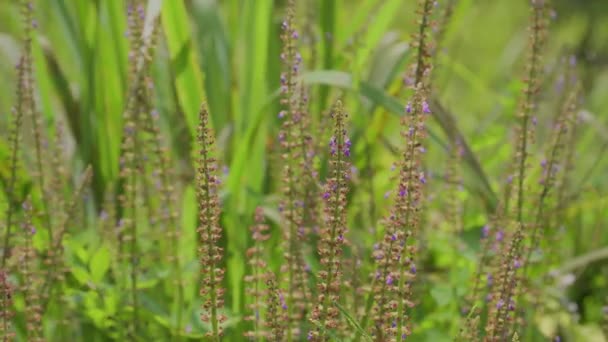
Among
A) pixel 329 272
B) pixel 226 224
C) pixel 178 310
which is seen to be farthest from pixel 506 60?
pixel 329 272

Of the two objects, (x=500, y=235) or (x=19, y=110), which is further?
(x=500, y=235)

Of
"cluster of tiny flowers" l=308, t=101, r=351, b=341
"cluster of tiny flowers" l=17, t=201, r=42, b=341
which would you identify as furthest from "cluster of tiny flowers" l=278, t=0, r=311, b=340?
"cluster of tiny flowers" l=17, t=201, r=42, b=341

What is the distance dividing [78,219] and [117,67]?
76 cm

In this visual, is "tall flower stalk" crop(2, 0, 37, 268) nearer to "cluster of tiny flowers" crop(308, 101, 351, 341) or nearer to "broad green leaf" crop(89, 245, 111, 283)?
"broad green leaf" crop(89, 245, 111, 283)

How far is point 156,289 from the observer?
3246mm

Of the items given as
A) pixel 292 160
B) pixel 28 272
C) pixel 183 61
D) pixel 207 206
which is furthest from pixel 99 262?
pixel 183 61

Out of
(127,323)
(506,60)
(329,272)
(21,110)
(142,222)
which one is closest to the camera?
(329,272)

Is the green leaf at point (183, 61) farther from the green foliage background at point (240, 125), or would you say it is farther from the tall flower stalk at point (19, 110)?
the tall flower stalk at point (19, 110)

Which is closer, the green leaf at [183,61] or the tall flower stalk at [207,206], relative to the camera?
the tall flower stalk at [207,206]

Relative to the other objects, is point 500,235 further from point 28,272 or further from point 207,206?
point 28,272

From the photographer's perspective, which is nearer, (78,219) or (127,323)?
(127,323)

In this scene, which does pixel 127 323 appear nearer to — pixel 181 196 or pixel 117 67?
pixel 181 196

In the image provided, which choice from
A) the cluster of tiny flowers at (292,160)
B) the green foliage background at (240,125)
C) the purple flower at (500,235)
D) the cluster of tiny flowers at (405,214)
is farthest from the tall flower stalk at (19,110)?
the purple flower at (500,235)

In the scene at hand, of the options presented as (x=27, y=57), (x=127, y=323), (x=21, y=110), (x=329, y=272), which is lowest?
(x=127, y=323)
